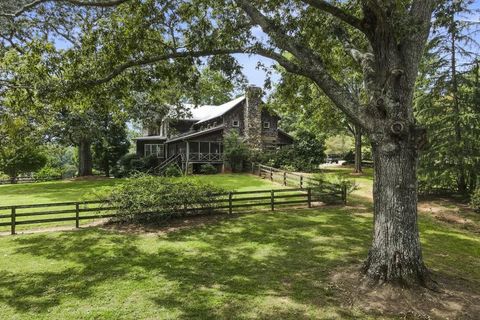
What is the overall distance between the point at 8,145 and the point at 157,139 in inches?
902

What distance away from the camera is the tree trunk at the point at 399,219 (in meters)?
6.17

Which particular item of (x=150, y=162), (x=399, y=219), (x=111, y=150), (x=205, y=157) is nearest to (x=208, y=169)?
(x=205, y=157)

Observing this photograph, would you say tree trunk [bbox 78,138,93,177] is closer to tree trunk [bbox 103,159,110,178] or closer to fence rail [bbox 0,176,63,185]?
tree trunk [bbox 103,159,110,178]

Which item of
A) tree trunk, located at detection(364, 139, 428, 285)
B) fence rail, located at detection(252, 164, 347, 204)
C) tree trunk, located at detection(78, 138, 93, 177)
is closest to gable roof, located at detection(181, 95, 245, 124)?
fence rail, located at detection(252, 164, 347, 204)

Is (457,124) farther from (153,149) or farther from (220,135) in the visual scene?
(153,149)

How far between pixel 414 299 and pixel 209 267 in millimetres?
4558

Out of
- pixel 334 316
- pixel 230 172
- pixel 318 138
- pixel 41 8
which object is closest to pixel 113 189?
pixel 41 8

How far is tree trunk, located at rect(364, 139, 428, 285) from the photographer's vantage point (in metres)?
6.17

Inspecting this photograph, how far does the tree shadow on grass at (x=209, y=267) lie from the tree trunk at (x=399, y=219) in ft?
4.49

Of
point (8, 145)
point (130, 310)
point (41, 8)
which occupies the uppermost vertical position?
point (41, 8)

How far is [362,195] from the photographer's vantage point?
1888 centimetres

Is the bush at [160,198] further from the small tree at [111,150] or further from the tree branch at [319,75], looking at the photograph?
the small tree at [111,150]

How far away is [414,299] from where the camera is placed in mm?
5777

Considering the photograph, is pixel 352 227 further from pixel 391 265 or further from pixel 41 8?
pixel 41 8
